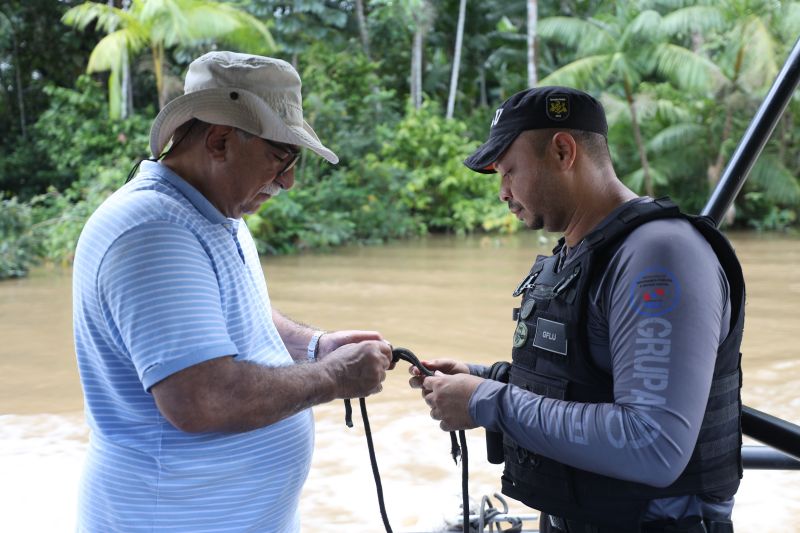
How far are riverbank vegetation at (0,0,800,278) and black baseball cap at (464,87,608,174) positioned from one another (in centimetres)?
1670

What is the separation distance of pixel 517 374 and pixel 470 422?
0.60 ft

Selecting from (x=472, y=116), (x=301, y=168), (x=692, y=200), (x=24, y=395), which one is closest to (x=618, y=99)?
(x=692, y=200)

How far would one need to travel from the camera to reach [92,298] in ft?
5.72

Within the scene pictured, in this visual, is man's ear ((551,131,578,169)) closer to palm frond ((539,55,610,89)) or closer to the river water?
the river water

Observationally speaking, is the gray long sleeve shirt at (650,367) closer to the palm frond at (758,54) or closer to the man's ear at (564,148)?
the man's ear at (564,148)

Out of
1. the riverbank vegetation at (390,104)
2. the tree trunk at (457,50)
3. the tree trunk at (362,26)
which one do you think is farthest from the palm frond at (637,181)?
the tree trunk at (362,26)

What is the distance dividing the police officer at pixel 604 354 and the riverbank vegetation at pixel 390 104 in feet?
54.9

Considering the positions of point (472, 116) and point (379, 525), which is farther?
point (472, 116)

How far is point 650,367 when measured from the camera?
1.48 m

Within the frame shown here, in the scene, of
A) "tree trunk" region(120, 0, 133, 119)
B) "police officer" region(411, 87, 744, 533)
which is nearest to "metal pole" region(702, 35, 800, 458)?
"police officer" region(411, 87, 744, 533)

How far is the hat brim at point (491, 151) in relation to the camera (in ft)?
5.82

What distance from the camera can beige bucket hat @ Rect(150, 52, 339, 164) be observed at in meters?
1.89

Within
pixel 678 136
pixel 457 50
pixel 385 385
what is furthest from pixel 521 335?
pixel 457 50

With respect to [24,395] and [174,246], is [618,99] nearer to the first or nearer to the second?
[24,395]
